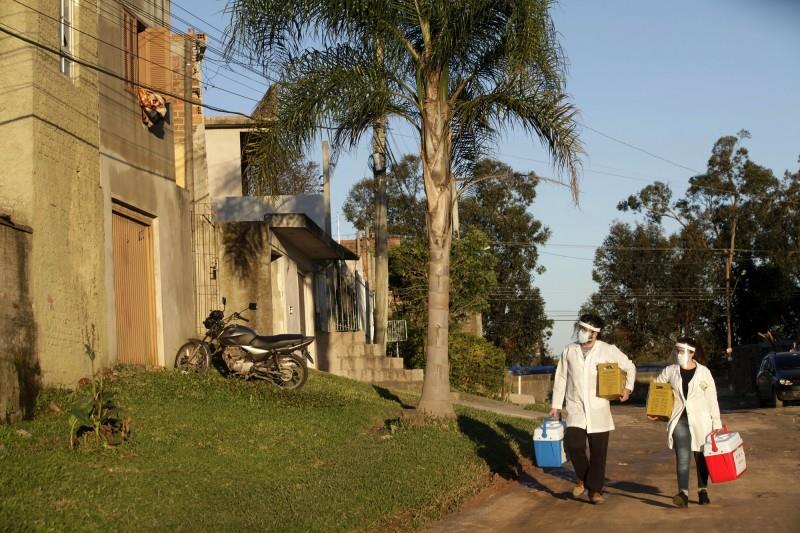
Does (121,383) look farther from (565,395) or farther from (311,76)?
(565,395)

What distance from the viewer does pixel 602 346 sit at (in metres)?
10.0

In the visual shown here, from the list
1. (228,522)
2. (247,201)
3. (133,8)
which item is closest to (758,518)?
(228,522)

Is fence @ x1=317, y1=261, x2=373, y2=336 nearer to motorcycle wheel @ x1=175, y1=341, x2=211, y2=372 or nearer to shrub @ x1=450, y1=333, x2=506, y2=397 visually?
shrub @ x1=450, y1=333, x2=506, y2=397

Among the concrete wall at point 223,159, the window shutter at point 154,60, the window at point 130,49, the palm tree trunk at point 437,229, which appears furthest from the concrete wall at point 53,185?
the concrete wall at point 223,159

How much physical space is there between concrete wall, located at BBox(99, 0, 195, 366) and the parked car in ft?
50.5

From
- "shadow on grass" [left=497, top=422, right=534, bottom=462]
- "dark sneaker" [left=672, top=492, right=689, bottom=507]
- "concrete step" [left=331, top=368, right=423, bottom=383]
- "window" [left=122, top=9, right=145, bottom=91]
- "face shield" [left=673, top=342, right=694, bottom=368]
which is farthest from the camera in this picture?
"concrete step" [left=331, top=368, right=423, bottom=383]

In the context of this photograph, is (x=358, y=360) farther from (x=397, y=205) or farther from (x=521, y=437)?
(x=397, y=205)

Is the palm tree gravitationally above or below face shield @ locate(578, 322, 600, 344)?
above

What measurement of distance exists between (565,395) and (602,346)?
61cm

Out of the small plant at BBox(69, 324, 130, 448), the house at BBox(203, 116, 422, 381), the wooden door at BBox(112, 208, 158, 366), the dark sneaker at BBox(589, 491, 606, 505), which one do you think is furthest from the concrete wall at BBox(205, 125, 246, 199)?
the dark sneaker at BBox(589, 491, 606, 505)

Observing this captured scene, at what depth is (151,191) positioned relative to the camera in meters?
16.2

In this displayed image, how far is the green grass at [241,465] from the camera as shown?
805 centimetres

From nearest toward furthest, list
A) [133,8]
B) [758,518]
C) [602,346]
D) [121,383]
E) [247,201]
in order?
1. [758,518]
2. [602,346]
3. [121,383]
4. [133,8]
5. [247,201]

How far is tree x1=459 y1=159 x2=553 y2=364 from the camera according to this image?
159ft
